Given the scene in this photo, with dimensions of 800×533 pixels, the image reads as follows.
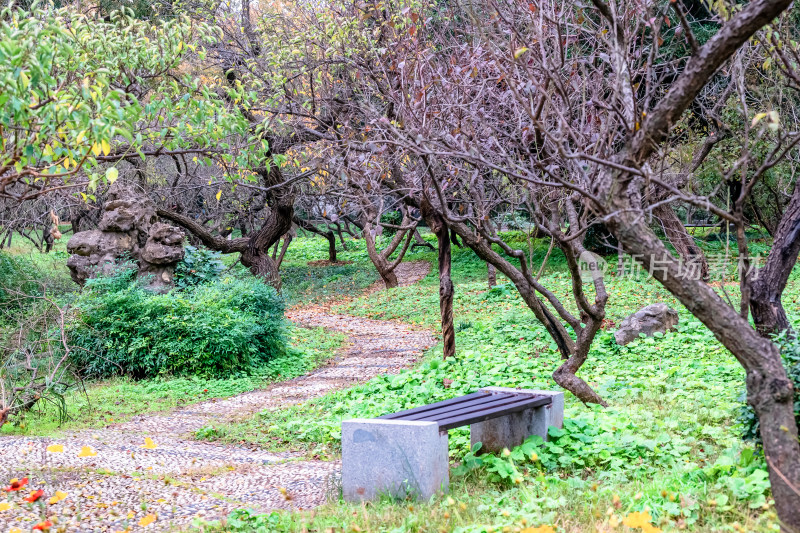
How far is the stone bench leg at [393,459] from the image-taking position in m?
4.41

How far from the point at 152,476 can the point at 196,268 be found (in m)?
8.57

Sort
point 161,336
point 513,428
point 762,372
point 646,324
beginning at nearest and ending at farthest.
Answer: point 762,372 < point 513,428 < point 646,324 < point 161,336

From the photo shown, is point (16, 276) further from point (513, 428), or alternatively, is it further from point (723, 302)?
point (723, 302)

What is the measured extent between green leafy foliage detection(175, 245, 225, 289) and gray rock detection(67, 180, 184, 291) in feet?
0.52

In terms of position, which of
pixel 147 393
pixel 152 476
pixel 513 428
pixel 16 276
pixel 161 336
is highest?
pixel 16 276

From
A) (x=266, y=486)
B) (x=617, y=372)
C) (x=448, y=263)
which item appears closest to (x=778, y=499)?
(x=266, y=486)

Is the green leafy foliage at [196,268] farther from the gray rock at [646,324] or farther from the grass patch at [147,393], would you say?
the gray rock at [646,324]

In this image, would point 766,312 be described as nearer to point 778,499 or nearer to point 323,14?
point 778,499

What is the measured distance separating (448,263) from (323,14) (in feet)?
14.4

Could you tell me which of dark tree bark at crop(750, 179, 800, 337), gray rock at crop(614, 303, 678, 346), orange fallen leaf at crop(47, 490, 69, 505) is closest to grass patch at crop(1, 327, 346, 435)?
orange fallen leaf at crop(47, 490, 69, 505)

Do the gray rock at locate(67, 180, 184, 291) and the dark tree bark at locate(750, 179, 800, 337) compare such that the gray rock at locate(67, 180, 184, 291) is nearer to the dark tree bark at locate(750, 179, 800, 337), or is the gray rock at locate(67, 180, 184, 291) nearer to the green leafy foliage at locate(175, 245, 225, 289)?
the green leafy foliage at locate(175, 245, 225, 289)

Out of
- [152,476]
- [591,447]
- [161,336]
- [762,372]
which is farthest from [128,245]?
[762,372]

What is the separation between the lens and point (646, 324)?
10352 millimetres

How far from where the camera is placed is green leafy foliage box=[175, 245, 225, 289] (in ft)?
43.5
